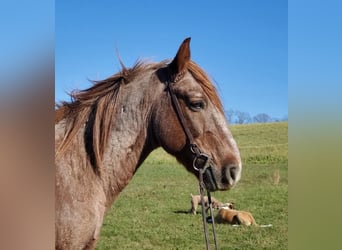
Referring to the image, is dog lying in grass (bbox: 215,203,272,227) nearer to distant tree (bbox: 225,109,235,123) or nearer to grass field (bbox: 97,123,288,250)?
grass field (bbox: 97,123,288,250)

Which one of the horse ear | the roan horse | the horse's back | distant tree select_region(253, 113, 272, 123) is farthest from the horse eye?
the horse's back

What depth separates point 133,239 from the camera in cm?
142

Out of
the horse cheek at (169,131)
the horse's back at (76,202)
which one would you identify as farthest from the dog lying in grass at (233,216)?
the horse's back at (76,202)

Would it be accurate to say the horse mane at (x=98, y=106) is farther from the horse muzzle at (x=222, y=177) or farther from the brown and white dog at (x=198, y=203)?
the brown and white dog at (x=198, y=203)

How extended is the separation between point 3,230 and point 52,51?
49 cm

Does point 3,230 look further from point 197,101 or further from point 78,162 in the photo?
point 197,101

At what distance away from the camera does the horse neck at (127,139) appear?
1.19 m

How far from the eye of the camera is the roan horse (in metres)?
1.17

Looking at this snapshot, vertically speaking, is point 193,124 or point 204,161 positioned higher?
point 193,124

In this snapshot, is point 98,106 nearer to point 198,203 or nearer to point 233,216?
point 198,203

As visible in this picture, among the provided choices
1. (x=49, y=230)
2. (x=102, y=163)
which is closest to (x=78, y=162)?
(x=102, y=163)

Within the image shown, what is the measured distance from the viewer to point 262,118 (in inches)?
53.4

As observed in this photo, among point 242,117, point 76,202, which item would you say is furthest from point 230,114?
point 76,202

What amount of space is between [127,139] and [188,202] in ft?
1.24
